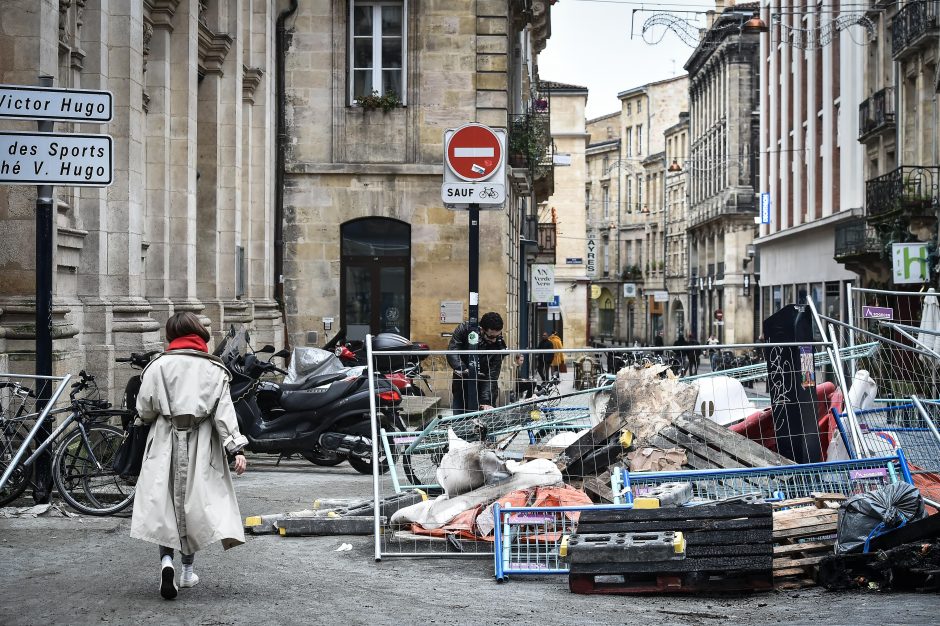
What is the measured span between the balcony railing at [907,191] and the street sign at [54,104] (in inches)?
1133

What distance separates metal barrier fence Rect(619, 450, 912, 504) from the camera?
870 cm

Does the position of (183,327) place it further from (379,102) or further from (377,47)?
(377,47)

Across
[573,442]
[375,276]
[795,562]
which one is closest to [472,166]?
[573,442]

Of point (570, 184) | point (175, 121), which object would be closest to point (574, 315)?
point (570, 184)

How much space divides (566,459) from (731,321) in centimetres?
6755

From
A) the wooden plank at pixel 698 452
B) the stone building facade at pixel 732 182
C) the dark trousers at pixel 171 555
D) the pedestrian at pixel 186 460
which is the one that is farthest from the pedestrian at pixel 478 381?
the stone building facade at pixel 732 182

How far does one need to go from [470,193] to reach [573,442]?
300cm

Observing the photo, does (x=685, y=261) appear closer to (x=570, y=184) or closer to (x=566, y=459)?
(x=570, y=184)

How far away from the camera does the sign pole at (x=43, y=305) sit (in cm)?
990

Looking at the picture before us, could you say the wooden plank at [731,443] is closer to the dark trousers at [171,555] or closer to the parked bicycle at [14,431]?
the dark trousers at [171,555]

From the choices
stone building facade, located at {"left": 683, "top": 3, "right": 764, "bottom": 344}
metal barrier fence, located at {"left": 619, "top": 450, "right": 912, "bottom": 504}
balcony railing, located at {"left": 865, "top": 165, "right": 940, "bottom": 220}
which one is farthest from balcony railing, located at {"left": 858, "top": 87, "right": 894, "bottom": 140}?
metal barrier fence, located at {"left": 619, "top": 450, "right": 912, "bottom": 504}

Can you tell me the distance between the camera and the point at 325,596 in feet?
25.0

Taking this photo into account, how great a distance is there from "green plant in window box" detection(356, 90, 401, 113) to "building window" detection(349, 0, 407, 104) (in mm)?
148

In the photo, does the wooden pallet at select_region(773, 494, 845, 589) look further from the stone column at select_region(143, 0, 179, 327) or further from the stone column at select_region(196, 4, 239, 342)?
the stone column at select_region(196, 4, 239, 342)
